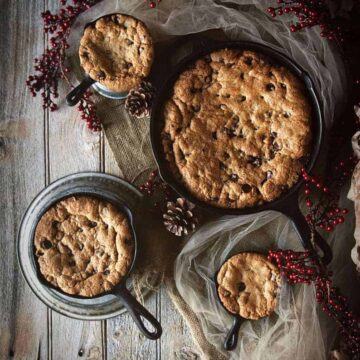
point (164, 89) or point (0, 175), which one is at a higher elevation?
point (164, 89)

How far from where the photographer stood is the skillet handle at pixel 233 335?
1.70m

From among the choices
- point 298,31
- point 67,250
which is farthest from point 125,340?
point 298,31

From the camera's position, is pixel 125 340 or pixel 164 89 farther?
pixel 125 340

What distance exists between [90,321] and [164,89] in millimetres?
753

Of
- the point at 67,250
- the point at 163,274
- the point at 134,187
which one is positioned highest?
the point at 134,187

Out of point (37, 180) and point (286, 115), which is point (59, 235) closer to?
point (37, 180)

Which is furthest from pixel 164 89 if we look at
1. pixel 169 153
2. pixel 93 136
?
pixel 93 136

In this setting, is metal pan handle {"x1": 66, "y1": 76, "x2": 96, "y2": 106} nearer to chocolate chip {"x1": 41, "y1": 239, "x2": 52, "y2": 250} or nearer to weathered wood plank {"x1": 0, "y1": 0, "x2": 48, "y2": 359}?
weathered wood plank {"x1": 0, "y1": 0, "x2": 48, "y2": 359}

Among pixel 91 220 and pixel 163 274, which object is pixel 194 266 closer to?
pixel 163 274

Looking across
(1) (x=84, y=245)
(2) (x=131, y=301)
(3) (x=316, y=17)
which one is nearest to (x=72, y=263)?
(1) (x=84, y=245)

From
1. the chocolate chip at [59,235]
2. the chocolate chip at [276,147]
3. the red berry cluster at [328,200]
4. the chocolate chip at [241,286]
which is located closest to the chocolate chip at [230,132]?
the chocolate chip at [276,147]

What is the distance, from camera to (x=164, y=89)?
1.60 meters

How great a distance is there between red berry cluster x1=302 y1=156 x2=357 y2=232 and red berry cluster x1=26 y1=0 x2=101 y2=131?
0.67 metres

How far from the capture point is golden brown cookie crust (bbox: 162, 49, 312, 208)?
159cm
